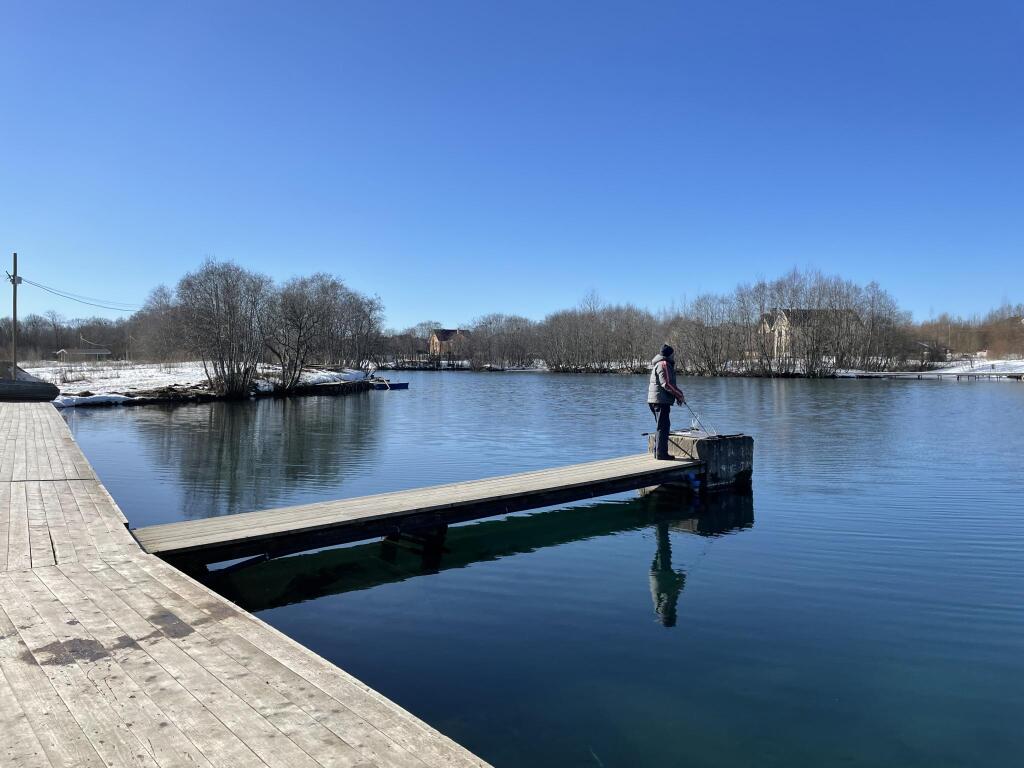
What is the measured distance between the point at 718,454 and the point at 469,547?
5.76 metres

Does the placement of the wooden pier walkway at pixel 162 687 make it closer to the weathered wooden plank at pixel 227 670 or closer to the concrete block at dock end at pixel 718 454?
the weathered wooden plank at pixel 227 670

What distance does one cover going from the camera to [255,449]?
67.4 feet

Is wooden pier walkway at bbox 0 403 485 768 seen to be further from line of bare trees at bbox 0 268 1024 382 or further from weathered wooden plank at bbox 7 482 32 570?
line of bare trees at bbox 0 268 1024 382

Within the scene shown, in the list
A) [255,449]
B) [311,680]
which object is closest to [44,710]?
[311,680]

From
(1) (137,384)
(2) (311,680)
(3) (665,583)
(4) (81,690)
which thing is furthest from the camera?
(1) (137,384)

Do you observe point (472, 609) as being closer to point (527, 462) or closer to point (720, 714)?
point (720, 714)

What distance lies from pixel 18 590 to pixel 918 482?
49.9 feet

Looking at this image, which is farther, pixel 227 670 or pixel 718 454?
pixel 718 454

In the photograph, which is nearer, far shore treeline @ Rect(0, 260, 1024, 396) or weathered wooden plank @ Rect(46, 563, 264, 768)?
weathered wooden plank @ Rect(46, 563, 264, 768)

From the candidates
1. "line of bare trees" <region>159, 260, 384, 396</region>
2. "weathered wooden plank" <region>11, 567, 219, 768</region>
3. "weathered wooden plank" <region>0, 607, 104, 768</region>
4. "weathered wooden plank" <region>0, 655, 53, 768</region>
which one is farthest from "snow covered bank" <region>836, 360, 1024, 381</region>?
"weathered wooden plank" <region>0, 655, 53, 768</region>

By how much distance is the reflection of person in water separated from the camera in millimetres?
7320

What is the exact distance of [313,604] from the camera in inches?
296

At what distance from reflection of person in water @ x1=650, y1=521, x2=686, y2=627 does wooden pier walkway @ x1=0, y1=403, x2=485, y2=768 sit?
14.0 ft

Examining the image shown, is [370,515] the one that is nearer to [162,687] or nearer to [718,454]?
[162,687]
